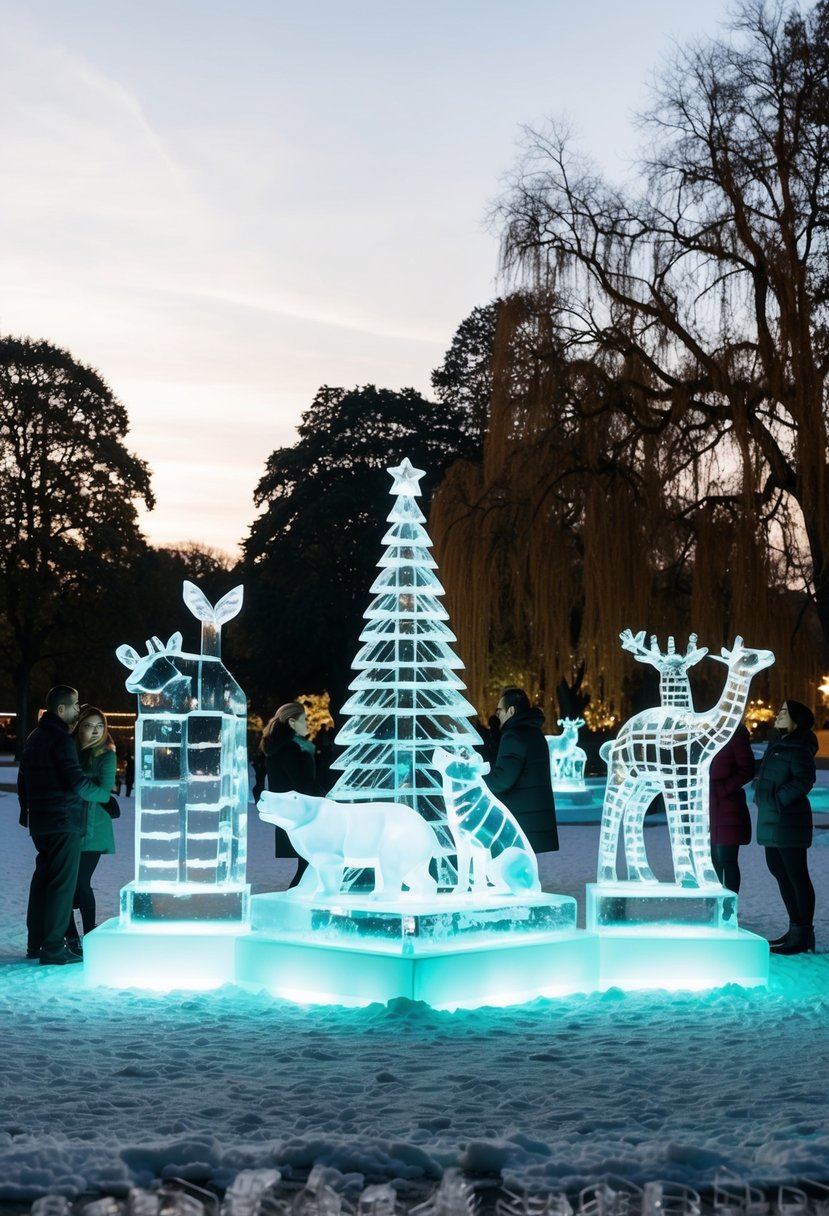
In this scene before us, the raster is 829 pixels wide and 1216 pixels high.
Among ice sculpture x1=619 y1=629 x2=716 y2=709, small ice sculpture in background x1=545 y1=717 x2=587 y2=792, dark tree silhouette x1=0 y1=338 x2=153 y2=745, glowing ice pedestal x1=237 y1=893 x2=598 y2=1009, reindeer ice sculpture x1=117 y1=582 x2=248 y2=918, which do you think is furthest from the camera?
dark tree silhouette x1=0 y1=338 x2=153 y2=745

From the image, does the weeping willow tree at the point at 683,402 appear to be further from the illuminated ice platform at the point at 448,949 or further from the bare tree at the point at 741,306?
the illuminated ice platform at the point at 448,949

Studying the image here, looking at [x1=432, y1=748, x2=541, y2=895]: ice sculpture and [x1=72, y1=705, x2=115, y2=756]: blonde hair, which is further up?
[x1=72, y1=705, x2=115, y2=756]: blonde hair

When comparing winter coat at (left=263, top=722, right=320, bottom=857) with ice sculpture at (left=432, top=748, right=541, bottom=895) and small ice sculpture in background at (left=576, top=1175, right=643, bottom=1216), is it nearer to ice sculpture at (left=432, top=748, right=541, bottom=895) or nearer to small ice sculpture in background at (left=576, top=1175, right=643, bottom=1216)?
ice sculpture at (left=432, top=748, right=541, bottom=895)

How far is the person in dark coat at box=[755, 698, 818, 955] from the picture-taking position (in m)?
10.8

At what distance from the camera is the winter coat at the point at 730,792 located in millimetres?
12094

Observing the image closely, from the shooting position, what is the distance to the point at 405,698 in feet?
35.3

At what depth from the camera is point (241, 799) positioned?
10.2m

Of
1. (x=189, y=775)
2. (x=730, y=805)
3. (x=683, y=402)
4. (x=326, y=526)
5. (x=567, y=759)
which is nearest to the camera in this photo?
(x=189, y=775)

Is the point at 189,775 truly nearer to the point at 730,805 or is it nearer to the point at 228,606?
the point at 228,606

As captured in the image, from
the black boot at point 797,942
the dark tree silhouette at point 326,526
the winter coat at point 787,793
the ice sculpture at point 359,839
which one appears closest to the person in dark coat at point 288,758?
the ice sculpture at point 359,839

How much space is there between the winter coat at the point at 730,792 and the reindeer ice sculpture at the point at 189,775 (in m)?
3.97

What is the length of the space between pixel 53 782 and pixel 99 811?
676mm

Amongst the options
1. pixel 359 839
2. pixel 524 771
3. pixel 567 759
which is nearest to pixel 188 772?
pixel 359 839

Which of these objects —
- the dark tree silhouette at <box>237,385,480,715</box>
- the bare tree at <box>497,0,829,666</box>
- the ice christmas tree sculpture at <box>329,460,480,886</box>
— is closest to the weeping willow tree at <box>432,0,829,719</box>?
the bare tree at <box>497,0,829,666</box>
